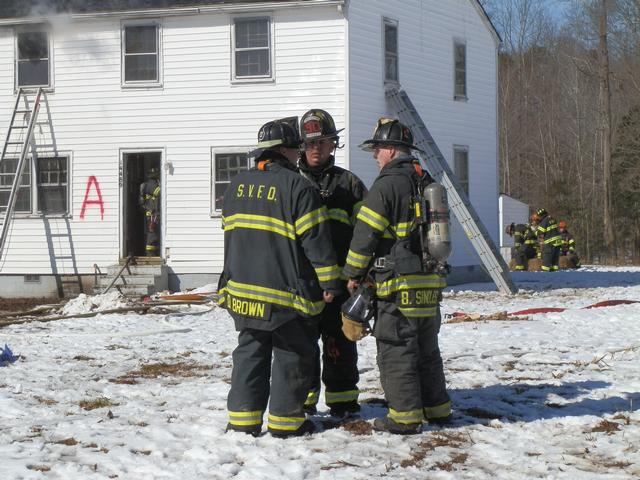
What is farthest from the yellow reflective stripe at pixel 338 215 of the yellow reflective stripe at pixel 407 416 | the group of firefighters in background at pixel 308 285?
the yellow reflective stripe at pixel 407 416

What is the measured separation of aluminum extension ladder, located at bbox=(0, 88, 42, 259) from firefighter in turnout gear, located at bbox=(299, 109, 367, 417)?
1386cm

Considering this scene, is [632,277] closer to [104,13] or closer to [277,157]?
[104,13]

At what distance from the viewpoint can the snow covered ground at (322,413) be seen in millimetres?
5480

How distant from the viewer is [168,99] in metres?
19.5

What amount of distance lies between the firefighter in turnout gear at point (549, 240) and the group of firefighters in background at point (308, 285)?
65.9 ft

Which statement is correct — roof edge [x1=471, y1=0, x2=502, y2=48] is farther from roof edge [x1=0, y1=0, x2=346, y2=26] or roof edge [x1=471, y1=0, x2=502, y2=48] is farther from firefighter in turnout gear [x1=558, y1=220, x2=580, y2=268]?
firefighter in turnout gear [x1=558, y1=220, x2=580, y2=268]

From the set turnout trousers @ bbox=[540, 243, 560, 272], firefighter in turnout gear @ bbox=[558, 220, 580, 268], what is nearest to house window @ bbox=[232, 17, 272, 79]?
turnout trousers @ bbox=[540, 243, 560, 272]

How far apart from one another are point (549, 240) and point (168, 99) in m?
12.4

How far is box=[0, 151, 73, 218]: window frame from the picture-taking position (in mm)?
19969

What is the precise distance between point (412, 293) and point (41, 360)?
5227mm

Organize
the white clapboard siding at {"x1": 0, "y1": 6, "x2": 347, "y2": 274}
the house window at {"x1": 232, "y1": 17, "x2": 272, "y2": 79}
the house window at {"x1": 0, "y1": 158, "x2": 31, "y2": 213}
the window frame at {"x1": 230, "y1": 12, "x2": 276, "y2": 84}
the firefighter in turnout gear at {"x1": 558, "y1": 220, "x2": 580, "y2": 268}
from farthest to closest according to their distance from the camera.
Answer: the firefighter in turnout gear at {"x1": 558, "y1": 220, "x2": 580, "y2": 268} < the house window at {"x1": 0, "y1": 158, "x2": 31, "y2": 213} < the house window at {"x1": 232, "y1": 17, "x2": 272, "y2": 79} < the window frame at {"x1": 230, "y1": 12, "x2": 276, "y2": 84} < the white clapboard siding at {"x1": 0, "y1": 6, "x2": 347, "y2": 274}

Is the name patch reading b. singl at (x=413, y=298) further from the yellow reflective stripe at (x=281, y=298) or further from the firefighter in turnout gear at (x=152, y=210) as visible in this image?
the firefighter in turnout gear at (x=152, y=210)

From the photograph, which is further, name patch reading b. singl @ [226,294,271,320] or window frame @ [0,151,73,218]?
window frame @ [0,151,73,218]

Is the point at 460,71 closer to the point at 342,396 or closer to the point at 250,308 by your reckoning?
the point at 342,396
